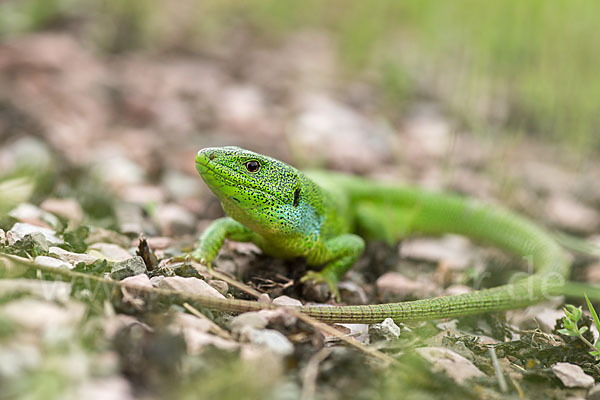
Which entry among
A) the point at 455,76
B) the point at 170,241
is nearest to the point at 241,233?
the point at 170,241

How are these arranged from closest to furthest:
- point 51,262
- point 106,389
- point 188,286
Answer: point 106,389 < point 51,262 < point 188,286

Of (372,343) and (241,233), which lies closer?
(372,343)

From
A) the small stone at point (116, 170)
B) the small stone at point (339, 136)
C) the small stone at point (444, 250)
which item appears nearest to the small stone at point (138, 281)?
the small stone at point (116, 170)

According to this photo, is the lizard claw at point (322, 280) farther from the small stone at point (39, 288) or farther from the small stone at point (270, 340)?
the small stone at point (39, 288)

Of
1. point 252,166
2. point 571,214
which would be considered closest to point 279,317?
point 252,166

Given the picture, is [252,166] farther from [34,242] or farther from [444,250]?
[444,250]

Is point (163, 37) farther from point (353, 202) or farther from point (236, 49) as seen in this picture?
point (353, 202)
